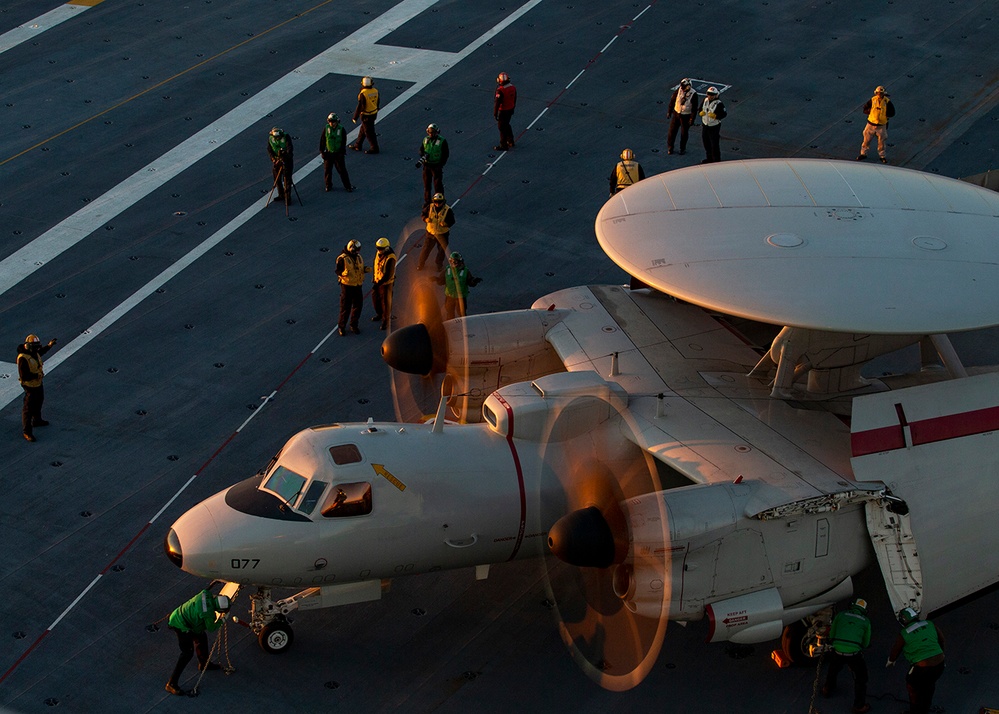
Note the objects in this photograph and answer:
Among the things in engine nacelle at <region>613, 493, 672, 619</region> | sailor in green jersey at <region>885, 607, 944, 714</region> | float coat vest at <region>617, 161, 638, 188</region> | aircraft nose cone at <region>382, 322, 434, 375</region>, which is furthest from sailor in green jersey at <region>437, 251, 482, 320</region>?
sailor in green jersey at <region>885, 607, 944, 714</region>

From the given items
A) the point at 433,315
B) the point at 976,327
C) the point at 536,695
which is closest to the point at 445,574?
the point at 536,695

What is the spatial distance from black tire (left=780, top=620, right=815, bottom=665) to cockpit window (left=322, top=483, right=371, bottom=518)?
7646mm

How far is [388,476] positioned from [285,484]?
5.86ft

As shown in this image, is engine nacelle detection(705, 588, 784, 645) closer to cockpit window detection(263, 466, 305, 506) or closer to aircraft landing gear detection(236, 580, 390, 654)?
aircraft landing gear detection(236, 580, 390, 654)

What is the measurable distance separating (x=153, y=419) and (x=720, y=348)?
1272 centimetres

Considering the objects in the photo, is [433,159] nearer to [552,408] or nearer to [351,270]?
[351,270]

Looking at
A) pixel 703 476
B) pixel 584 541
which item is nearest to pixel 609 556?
pixel 584 541

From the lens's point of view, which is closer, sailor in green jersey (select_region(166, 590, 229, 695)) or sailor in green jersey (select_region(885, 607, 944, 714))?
sailor in green jersey (select_region(885, 607, 944, 714))

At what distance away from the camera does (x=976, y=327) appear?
20484 mm

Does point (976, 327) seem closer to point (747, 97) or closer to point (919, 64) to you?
point (747, 97)

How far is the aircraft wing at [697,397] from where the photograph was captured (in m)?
21.4

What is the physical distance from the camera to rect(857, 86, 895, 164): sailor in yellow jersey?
36.9 metres

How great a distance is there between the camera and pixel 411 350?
80.8 ft

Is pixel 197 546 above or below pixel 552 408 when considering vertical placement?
below
